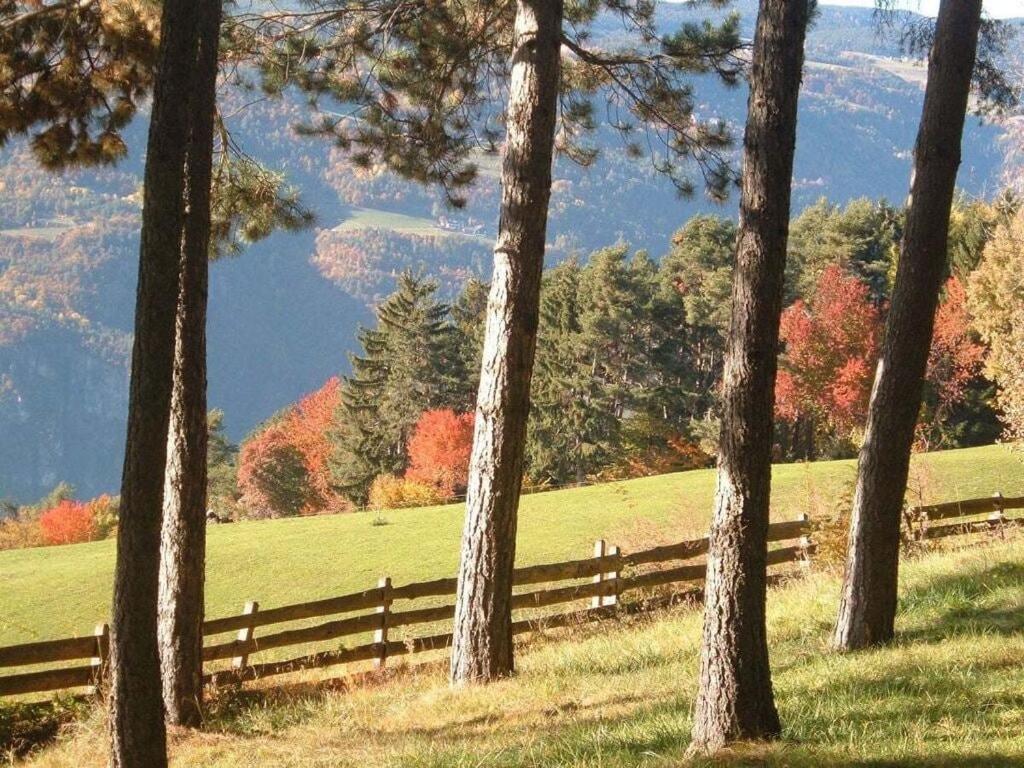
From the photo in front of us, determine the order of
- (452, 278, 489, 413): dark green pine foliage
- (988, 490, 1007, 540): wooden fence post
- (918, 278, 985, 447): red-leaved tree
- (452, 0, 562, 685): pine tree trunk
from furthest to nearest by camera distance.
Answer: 1. (452, 278, 489, 413): dark green pine foliage
2. (918, 278, 985, 447): red-leaved tree
3. (988, 490, 1007, 540): wooden fence post
4. (452, 0, 562, 685): pine tree trunk

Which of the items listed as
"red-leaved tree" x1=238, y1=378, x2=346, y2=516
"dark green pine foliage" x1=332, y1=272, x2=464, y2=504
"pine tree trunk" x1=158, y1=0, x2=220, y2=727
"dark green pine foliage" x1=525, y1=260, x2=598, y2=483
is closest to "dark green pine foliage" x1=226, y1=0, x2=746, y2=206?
"pine tree trunk" x1=158, y1=0, x2=220, y2=727

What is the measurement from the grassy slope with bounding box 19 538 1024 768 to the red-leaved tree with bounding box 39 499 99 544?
5607cm

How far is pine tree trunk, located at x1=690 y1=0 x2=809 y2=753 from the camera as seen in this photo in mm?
5523

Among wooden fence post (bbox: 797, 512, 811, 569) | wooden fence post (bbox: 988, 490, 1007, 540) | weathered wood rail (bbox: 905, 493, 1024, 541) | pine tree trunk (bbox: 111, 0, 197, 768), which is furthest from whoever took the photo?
wooden fence post (bbox: 988, 490, 1007, 540)

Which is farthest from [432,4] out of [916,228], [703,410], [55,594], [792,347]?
[703,410]

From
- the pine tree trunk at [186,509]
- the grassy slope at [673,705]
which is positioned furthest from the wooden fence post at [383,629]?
the pine tree trunk at [186,509]

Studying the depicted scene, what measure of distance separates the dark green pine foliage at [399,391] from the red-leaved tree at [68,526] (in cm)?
1532

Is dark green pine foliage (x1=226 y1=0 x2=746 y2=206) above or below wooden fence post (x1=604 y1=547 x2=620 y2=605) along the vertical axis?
above

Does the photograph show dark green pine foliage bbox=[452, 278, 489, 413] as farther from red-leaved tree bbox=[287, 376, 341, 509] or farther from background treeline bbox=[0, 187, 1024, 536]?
red-leaved tree bbox=[287, 376, 341, 509]

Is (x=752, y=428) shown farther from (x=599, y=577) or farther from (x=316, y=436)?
(x=316, y=436)

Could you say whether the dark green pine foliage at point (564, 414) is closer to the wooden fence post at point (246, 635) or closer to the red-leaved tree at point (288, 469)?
the red-leaved tree at point (288, 469)

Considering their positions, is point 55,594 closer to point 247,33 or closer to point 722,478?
point 247,33

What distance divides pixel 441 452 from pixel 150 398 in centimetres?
4799

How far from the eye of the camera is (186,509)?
27.6 feet
